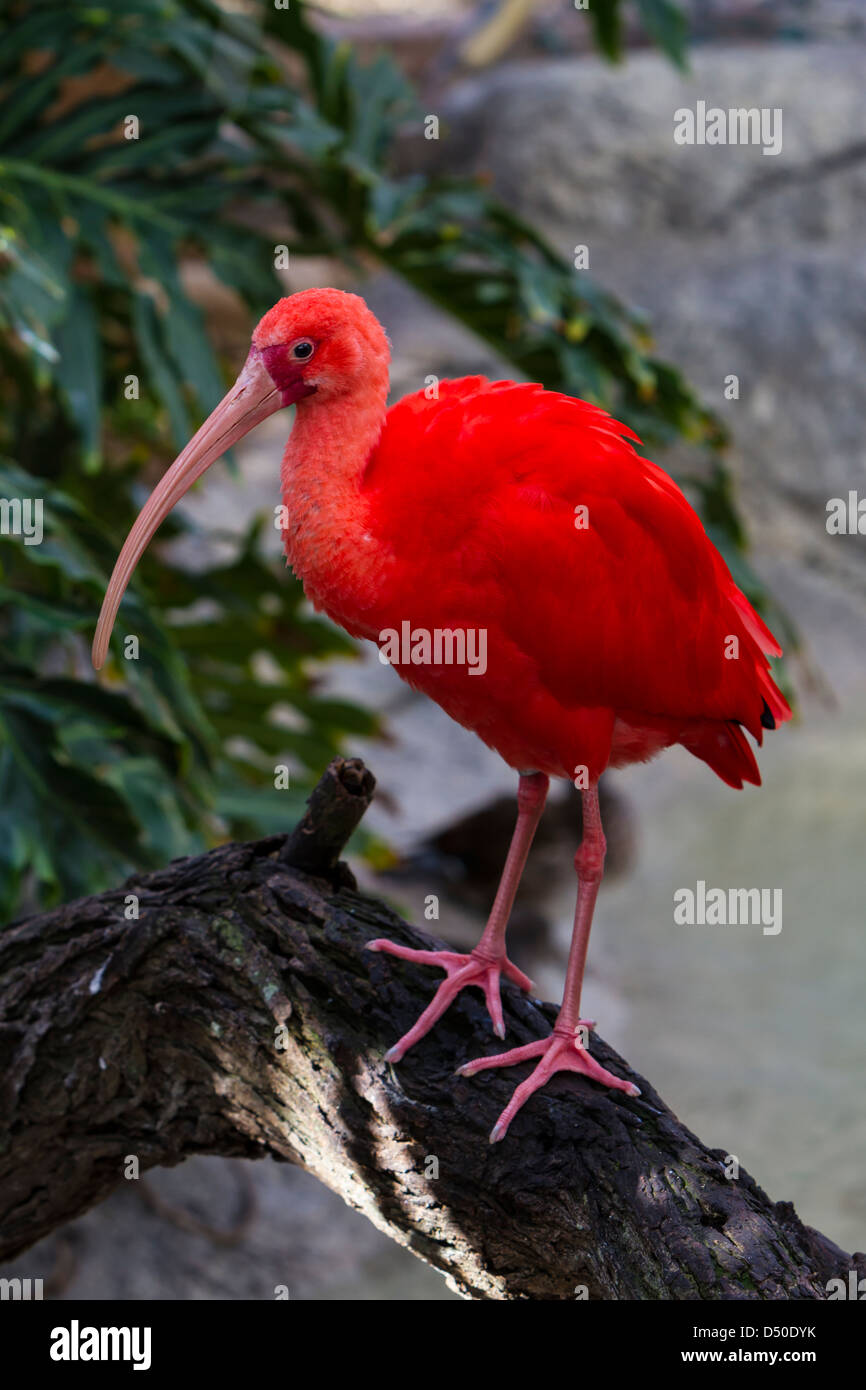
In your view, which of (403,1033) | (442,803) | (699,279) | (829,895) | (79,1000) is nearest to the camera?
(403,1033)

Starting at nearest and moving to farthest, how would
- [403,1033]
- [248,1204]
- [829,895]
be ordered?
1. [403,1033]
2. [248,1204]
3. [829,895]

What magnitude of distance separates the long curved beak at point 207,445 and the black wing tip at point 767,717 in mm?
779

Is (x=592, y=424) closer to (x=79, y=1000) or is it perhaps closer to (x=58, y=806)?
(x=79, y=1000)

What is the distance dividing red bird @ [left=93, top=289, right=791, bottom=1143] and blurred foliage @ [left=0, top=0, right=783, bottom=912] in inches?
34.8

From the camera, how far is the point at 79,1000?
191 cm

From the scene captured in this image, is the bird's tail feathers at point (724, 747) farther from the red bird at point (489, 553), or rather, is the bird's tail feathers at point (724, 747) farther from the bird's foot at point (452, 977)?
the bird's foot at point (452, 977)

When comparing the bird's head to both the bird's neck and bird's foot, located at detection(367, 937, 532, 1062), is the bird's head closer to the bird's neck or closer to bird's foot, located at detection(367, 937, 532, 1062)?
the bird's neck

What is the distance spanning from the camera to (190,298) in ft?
10.7

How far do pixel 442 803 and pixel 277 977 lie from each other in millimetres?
3799

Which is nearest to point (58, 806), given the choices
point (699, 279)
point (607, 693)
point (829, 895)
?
point (607, 693)

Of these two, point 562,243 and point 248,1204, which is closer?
point 248,1204

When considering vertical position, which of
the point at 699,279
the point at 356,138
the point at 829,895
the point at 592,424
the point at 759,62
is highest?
the point at 759,62
